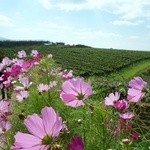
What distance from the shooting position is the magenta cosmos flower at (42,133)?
77cm

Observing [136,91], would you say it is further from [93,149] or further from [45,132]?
[93,149]

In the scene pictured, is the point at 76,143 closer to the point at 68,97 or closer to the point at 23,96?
the point at 68,97

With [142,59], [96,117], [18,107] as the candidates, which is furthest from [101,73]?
[96,117]

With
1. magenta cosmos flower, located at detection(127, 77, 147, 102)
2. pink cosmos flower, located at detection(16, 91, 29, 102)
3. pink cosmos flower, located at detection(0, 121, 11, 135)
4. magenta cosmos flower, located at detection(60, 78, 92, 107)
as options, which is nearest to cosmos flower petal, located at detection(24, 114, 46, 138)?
magenta cosmos flower, located at detection(60, 78, 92, 107)

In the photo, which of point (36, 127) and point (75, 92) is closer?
point (36, 127)

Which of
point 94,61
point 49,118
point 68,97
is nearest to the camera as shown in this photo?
point 49,118

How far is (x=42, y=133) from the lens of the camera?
791 millimetres

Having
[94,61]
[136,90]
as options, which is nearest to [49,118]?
[136,90]

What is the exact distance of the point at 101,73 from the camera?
37.4m

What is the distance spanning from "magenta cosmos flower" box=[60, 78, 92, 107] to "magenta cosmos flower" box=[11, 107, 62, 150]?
0.17m

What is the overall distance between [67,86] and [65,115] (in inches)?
152

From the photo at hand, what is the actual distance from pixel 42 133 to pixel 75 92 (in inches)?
9.0

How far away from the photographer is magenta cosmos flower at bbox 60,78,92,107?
97 centimetres

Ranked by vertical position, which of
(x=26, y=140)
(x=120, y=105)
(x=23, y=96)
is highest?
(x=26, y=140)
